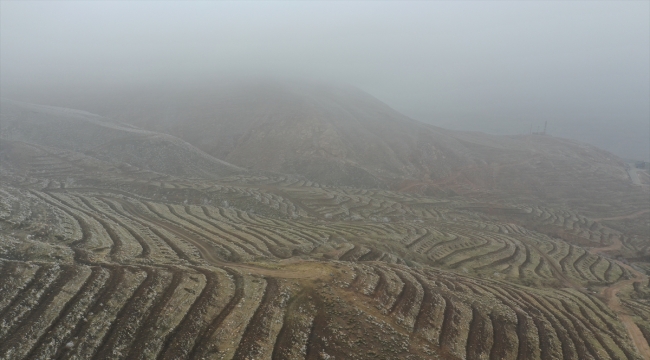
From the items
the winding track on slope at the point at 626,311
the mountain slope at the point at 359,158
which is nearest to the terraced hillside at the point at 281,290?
the winding track on slope at the point at 626,311

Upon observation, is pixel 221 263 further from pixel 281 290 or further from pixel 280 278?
pixel 281 290

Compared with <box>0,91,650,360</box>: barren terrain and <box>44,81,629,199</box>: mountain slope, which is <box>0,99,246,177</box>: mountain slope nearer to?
<box>0,91,650,360</box>: barren terrain

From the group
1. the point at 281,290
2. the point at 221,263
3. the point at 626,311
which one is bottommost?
the point at 626,311

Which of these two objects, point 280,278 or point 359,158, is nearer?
point 280,278

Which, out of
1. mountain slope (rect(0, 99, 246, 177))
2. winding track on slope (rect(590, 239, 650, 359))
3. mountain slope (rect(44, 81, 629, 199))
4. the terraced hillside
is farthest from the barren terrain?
mountain slope (rect(44, 81, 629, 199))

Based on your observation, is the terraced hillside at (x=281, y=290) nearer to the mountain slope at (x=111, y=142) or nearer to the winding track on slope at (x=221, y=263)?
the winding track on slope at (x=221, y=263)

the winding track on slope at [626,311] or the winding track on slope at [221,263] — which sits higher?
the winding track on slope at [221,263]

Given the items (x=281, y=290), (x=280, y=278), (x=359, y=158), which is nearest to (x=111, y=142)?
(x=359, y=158)

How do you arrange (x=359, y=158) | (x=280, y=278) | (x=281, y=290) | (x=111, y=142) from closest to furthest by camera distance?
(x=281, y=290)
(x=280, y=278)
(x=111, y=142)
(x=359, y=158)
